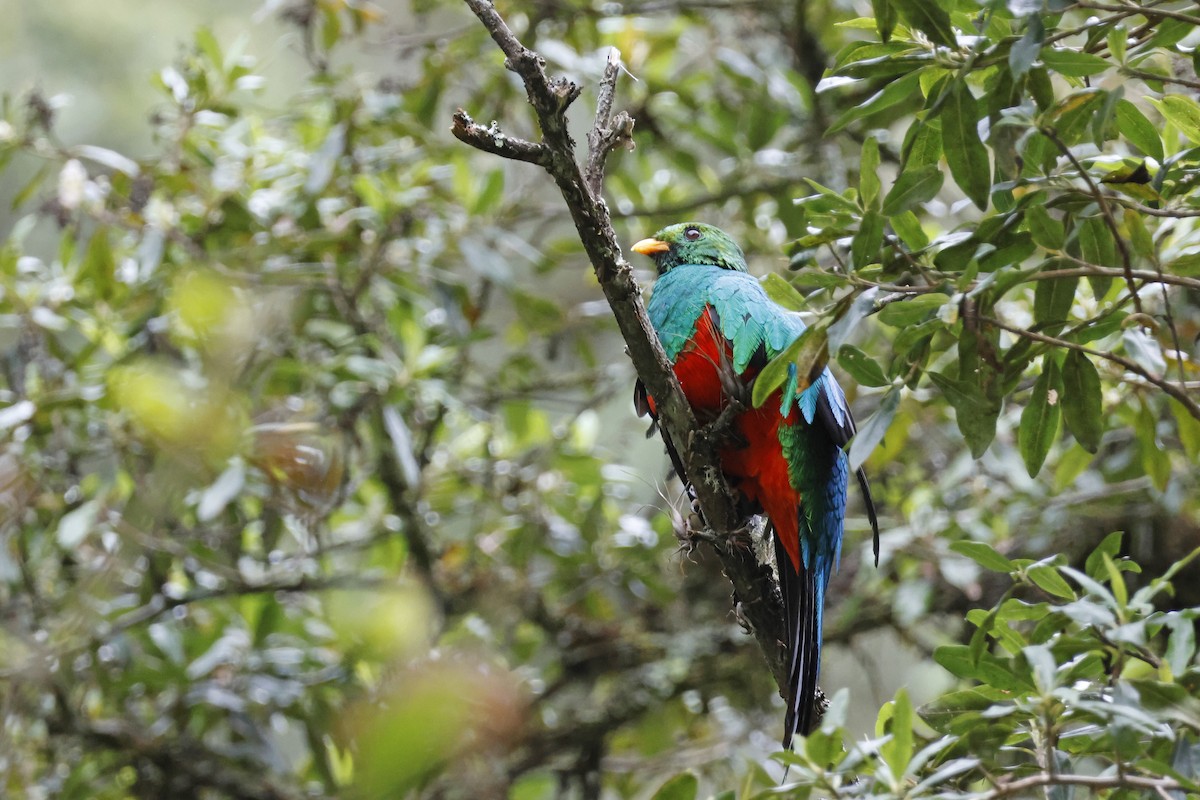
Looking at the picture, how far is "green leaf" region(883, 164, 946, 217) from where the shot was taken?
177cm

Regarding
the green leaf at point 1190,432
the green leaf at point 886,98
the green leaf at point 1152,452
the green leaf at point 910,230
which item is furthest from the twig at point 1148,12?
the green leaf at point 1152,452

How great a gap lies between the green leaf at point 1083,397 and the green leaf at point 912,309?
1.05 feet

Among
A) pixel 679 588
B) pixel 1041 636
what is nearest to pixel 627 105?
pixel 679 588

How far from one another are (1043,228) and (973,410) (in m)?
0.31

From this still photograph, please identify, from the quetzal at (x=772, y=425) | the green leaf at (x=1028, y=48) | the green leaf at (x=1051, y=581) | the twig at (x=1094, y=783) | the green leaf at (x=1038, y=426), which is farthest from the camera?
the quetzal at (x=772, y=425)

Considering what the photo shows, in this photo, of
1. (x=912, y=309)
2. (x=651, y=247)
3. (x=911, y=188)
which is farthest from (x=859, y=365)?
(x=651, y=247)

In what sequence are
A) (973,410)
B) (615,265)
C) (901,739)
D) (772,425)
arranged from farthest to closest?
(772,425), (615,265), (973,410), (901,739)

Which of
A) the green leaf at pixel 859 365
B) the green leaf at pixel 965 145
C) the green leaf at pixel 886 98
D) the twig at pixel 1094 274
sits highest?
the green leaf at pixel 886 98

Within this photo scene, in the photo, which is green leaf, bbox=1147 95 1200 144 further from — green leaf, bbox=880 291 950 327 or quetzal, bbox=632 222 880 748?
quetzal, bbox=632 222 880 748

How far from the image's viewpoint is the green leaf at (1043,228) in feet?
5.65

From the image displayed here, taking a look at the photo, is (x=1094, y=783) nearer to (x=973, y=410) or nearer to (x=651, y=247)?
(x=973, y=410)

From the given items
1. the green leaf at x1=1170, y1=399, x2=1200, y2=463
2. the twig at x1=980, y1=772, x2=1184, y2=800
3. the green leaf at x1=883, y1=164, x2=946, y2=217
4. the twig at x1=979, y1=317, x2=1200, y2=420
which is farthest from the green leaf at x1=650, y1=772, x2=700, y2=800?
the green leaf at x1=1170, y1=399, x2=1200, y2=463

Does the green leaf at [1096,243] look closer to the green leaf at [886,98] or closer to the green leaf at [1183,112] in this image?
the green leaf at [1183,112]

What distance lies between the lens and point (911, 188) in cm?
178
